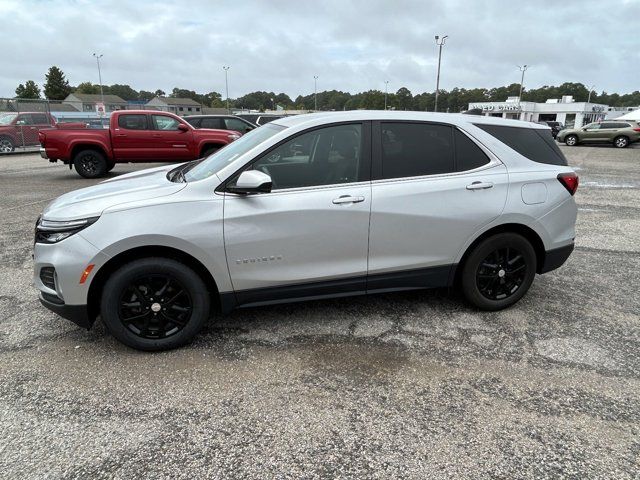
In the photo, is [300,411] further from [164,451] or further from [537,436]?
[537,436]

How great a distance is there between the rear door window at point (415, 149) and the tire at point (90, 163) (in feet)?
35.6

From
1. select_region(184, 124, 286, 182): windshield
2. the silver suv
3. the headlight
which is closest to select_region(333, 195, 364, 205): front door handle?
the silver suv

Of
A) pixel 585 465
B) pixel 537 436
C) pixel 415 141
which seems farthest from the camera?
pixel 415 141

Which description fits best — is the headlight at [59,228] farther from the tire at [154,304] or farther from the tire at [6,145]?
the tire at [6,145]

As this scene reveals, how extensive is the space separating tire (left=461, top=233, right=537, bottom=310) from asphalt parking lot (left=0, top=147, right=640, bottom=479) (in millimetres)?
179

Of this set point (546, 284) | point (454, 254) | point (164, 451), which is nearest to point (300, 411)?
point (164, 451)

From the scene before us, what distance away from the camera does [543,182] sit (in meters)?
3.84

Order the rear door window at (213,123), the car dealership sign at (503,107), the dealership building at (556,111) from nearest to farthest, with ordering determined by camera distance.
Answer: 1. the rear door window at (213,123)
2. the car dealership sign at (503,107)
3. the dealership building at (556,111)

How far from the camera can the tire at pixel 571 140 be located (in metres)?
28.1

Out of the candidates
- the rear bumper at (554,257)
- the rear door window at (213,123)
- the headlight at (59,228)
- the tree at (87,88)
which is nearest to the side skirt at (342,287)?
the rear bumper at (554,257)

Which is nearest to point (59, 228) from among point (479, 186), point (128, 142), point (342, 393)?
point (342, 393)

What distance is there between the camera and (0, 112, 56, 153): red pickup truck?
1956cm

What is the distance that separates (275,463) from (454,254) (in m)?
2.20

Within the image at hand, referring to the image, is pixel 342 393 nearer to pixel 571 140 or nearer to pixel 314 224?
pixel 314 224
